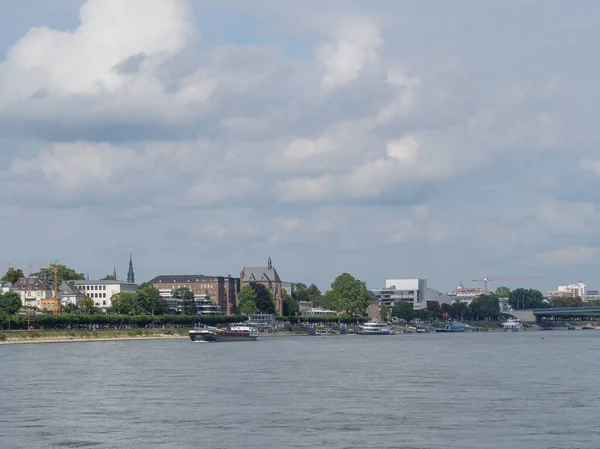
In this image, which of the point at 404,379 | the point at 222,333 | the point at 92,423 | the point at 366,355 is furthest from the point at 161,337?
the point at 92,423

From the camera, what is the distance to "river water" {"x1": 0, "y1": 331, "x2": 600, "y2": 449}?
47.6 meters

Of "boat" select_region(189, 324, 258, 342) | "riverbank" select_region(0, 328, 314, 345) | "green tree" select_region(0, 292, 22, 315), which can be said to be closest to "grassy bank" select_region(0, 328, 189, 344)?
"riverbank" select_region(0, 328, 314, 345)

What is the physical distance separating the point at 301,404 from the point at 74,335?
11810 centimetres

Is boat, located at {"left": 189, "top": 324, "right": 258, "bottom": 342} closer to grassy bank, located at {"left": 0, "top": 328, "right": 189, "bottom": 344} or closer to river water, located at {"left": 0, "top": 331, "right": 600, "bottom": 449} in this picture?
grassy bank, located at {"left": 0, "top": 328, "right": 189, "bottom": 344}

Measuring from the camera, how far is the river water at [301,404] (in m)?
47.6

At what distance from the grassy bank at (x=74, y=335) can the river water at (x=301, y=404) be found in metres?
58.1

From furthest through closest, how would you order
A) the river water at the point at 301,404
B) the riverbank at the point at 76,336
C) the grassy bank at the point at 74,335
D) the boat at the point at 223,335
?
the boat at the point at 223,335, the grassy bank at the point at 74,335, the riverbank at the point at 76,336, the river water at the point at 301,404

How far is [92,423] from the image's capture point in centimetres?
5316

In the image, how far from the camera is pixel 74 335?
6781 inches

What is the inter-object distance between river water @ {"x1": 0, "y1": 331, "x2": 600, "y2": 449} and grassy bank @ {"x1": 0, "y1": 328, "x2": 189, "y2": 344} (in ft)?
190

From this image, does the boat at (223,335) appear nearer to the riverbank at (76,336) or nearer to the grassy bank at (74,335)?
the riverbank at (76,336)

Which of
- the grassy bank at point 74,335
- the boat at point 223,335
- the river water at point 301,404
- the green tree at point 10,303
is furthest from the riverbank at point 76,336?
the river water at point 301,404

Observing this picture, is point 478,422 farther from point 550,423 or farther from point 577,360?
point 577,360

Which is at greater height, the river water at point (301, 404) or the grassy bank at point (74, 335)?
the grassy bank at point (74, 335)
